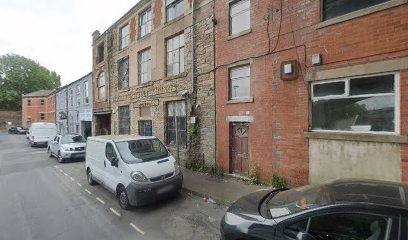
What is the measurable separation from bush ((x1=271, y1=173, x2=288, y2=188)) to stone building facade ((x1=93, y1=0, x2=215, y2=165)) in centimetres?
305

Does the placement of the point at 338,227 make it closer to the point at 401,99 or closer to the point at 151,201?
the point at 401,99

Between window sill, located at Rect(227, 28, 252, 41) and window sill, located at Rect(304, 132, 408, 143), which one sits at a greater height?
window sill, located at Rect(227, 28, 252, 41)

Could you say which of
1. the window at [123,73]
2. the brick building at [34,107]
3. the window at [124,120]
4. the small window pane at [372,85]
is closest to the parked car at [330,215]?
the small window pane at [372,85]

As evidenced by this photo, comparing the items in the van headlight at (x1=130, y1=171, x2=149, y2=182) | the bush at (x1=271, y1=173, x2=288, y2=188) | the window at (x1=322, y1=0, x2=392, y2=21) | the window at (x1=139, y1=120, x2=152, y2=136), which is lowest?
the bush at (x1=271, y1=173, x2=288, y2=188)

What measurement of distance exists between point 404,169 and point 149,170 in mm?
5964

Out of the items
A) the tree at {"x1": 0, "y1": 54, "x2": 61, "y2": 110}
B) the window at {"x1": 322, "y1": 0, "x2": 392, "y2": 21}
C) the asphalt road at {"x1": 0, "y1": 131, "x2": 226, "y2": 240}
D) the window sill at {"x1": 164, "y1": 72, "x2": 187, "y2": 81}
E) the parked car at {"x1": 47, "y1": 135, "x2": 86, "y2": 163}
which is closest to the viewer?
the asphalt road at {"x1": 0, "y1": 131, "x2": 226, "y2": 240}

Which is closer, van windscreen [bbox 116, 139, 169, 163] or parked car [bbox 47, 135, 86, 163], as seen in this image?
van windscreen [bbox 116, 139, 169, 163]

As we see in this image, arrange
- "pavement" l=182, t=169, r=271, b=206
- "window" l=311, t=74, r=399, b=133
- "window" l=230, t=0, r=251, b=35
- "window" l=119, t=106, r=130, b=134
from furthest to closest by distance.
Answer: "window" l=119, t=106, r=130, b=134, "window" l=230, t=0, r=251, b=35, "pavement" l=182, t=169, r=271, b=206, "window" l=311, t=74, r=399, b=133

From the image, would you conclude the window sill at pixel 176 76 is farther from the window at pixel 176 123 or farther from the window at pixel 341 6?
the window at pixel 341 6

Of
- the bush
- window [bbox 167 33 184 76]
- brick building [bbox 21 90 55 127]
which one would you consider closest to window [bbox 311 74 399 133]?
the bush

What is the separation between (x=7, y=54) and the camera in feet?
213

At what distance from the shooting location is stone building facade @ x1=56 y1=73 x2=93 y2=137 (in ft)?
80.5

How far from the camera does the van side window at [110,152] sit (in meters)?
7.94

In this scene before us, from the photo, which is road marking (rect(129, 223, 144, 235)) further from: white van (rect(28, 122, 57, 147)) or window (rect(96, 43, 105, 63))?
white van (rect(28, 122, 57, 147))
